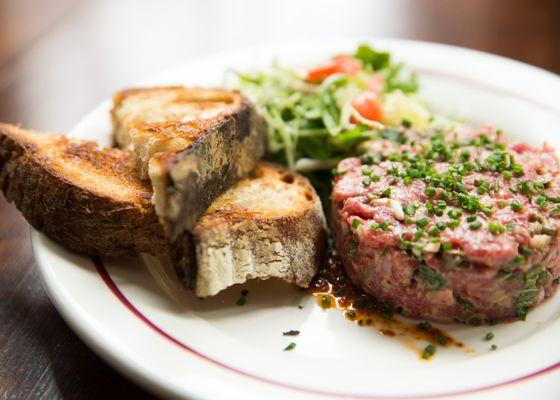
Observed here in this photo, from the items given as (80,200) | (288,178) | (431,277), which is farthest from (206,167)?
(431,277)

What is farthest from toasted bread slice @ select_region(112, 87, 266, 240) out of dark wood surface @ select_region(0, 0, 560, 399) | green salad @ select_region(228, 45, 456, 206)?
dark wood surface @ select_region(0, 0, 560, 399)

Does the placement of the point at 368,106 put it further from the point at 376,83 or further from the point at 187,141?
the point at 187,141

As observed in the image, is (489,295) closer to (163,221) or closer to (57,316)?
(163,221)

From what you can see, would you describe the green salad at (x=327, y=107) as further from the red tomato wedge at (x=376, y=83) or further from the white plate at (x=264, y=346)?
the white plate at (x=264, y=346)

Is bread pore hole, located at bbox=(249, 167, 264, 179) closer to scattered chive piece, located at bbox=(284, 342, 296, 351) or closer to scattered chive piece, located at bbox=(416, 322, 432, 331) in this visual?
scattered chive piece, located at bbox=(284, 342, 296, 351)

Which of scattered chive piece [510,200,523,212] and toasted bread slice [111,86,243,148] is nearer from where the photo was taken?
scattered chive piece [510,200,523,212]

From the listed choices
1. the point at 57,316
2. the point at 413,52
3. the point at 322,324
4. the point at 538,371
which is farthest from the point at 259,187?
the point at 413,52

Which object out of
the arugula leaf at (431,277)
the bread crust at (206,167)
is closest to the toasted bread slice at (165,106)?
the bread crust at (206,167)
